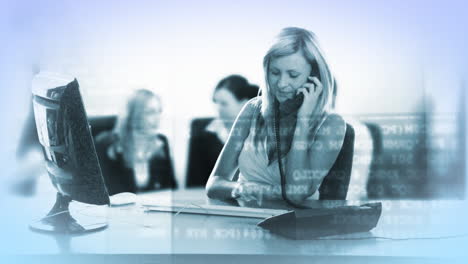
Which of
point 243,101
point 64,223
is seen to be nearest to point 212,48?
point 243,101

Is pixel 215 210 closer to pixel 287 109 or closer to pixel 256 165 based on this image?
pixel 256 165

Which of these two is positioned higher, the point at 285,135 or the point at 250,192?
the point at 285,135

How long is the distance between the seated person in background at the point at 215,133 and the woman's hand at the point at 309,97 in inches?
6.0

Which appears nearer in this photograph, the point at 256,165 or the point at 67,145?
the point at 67,145

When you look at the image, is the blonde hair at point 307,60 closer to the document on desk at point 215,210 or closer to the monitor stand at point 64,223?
the document on desk at point 215,210

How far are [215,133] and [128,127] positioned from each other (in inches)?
11.2

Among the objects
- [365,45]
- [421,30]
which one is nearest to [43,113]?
[365,45]

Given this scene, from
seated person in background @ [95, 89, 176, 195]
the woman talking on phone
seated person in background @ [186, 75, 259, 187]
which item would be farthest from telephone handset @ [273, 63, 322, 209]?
seated person in background @ [95, 89, 176, 195]

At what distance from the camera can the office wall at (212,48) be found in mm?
1401

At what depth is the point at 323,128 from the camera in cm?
137

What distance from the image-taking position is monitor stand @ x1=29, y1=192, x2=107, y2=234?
4.50 feet

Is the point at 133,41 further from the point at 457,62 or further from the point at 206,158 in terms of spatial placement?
the point at 457,62

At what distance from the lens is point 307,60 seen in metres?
1.39

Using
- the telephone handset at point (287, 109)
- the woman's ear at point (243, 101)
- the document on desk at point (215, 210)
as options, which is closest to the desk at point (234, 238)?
the document on desk at point (215, 210)
